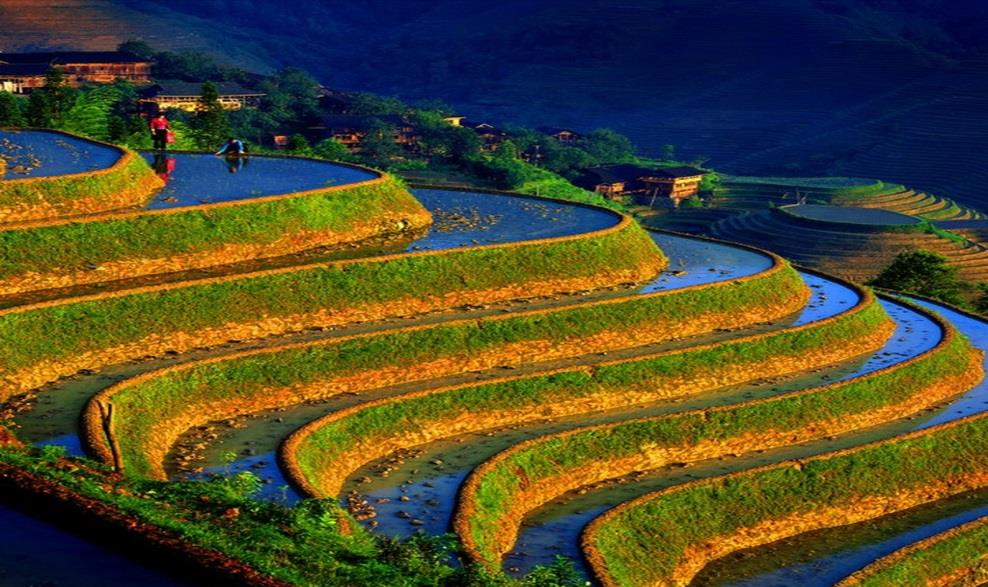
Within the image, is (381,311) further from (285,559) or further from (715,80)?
(715,80)

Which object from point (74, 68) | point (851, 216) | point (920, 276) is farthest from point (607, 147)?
point (920, 276)

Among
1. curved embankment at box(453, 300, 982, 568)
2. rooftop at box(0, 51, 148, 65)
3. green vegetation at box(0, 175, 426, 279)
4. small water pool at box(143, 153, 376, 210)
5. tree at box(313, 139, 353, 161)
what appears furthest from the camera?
rooftop at box(0, 51, 148, 65)

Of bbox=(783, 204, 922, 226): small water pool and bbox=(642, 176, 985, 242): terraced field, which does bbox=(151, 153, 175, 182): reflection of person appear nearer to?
bbox=(783, 204, 922, 226): small water pool

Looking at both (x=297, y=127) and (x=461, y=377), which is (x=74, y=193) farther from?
(x=297, y=127)

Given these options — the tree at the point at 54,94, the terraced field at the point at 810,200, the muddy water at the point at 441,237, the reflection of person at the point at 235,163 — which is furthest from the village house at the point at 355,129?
the muddy water at the point at 441,237

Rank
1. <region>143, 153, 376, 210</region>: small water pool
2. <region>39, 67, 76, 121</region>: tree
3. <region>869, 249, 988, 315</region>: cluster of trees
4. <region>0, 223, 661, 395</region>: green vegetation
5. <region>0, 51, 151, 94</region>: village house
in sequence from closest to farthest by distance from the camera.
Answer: <region>0, 223, 661, 395</region>: green vegetation
<region>143, 153, 376, 210</region>: small water pool
<region>39, 67, 76, 121</region>: tree
<region>869, 249, 988, 315</region>: cluster of trees
<region>0, 51, 151, 94</region>: village house

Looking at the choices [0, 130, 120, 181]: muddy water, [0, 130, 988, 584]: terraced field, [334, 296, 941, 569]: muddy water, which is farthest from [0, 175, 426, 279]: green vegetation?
[334, 296, 941, 569]: muddy water

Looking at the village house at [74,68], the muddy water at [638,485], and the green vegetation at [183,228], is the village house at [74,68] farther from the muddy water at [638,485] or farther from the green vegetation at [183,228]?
the muddy water at [638,485]
